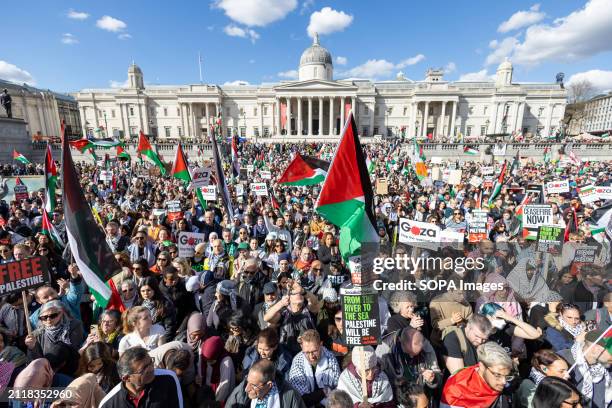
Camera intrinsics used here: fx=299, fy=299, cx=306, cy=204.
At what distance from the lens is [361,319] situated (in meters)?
2.68

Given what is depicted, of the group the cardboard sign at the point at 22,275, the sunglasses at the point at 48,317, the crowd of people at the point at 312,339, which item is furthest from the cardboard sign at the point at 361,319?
the cardboard sign at the point at 22,275

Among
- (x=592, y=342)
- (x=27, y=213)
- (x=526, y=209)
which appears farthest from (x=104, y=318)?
(x=27, y=213)

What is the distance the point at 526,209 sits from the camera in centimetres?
601

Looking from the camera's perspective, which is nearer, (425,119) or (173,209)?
(173,209)

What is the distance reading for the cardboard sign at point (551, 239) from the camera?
211 inches

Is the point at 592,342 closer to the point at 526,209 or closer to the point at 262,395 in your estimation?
the point at 262,395

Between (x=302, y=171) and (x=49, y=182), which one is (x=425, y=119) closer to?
(x=302, y=171)

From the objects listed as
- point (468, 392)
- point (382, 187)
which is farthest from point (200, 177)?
point (468, 392)

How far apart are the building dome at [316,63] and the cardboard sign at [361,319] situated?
2723 inches

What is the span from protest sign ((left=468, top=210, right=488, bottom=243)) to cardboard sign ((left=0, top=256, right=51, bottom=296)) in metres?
7.30

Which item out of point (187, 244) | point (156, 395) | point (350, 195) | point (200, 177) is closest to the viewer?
point (156, 395)

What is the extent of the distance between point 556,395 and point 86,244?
4740 mm

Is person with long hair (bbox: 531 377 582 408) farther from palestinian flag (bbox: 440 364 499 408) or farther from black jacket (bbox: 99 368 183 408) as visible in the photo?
black jacket (bbox: 99 368 183 408)

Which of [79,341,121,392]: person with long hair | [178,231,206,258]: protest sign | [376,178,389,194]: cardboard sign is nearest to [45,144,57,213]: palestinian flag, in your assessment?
[178,231,206,258]: protest sign
